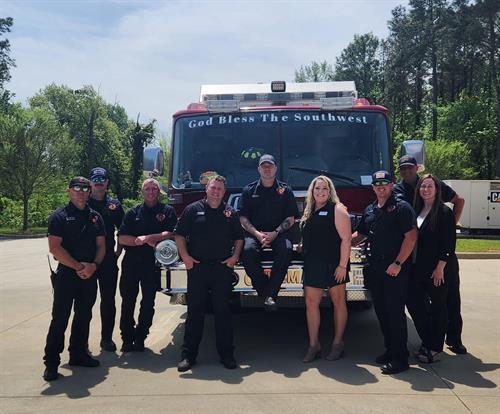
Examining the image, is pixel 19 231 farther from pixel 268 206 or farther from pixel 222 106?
pixel 268 206

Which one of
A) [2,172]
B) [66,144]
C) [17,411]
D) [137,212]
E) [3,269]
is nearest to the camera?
[17,411]

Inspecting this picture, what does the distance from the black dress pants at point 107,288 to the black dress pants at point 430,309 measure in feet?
9.74

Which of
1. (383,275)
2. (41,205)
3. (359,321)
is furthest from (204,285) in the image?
(41,205)

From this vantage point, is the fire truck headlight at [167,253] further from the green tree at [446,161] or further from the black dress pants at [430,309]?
the green tree at [446,161]

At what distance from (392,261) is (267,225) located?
119cm

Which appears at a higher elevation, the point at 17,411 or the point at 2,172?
the point at 2,172

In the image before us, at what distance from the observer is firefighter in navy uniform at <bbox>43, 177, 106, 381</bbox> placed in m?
4.50

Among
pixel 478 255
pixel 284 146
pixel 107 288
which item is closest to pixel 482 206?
pixel 478 255

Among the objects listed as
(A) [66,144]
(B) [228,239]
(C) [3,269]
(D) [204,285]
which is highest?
(A) [66,144]

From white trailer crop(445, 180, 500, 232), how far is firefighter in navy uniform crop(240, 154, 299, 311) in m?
17.7

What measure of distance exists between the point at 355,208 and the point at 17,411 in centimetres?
364

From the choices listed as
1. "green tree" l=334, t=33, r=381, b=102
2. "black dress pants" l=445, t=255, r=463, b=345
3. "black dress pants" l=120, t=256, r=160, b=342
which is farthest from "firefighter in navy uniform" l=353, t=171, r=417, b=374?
"green tree" l=334, t=33, r=381, b=102

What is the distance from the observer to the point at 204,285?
4781 millimetres

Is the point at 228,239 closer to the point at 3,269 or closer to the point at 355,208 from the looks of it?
the point at 355,208
